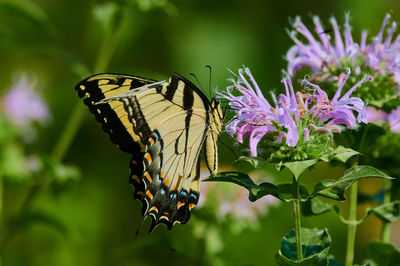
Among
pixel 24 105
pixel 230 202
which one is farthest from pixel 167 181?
pixel 24 105

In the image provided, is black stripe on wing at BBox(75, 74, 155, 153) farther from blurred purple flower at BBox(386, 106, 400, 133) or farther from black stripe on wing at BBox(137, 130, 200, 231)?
blurred purple flower at BBox(386, 106, 400, 133)

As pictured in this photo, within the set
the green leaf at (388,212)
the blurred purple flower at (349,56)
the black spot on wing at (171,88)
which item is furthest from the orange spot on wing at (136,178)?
the green leaf at (388,212)

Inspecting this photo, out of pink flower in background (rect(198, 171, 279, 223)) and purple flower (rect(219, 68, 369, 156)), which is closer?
purple flower (rect(219, 68, 369, 156))

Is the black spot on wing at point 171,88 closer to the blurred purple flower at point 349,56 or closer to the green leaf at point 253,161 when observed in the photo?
the blurred purple flower at point 349,56

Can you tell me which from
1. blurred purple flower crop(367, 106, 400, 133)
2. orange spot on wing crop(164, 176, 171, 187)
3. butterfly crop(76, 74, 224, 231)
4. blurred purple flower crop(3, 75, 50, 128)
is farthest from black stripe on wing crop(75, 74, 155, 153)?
blurred purple flower crop(3, 75, 50, 128)

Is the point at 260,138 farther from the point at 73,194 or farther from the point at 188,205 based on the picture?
the point at 73,194

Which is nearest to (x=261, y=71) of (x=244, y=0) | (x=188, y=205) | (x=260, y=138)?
(x=244, y=0)
